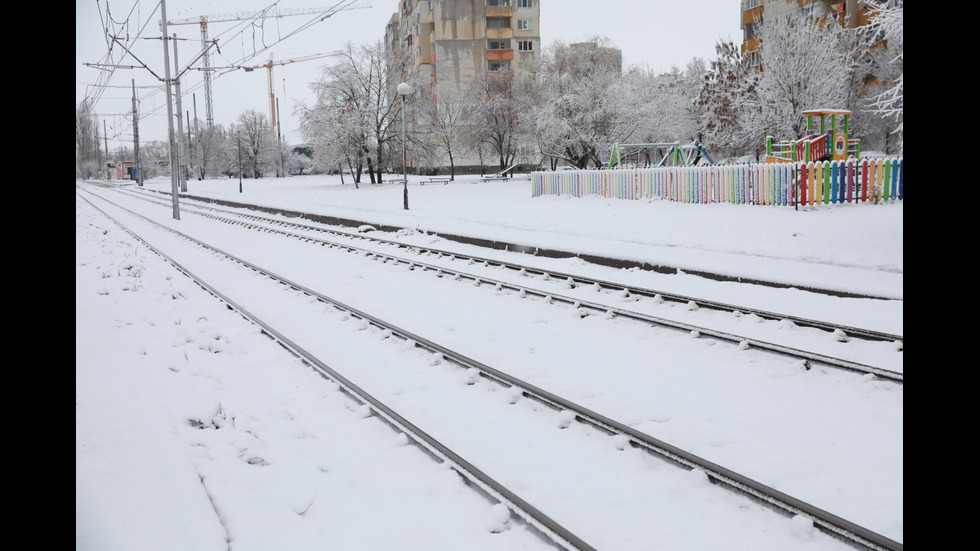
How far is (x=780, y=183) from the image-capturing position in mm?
20266

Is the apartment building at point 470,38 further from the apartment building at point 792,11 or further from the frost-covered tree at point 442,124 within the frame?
the apartment building at point 792,11

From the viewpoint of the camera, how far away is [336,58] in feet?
179

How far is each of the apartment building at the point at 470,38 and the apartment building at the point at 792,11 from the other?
27575 millimetres

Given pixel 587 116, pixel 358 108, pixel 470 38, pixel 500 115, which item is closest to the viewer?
pixel 587 116

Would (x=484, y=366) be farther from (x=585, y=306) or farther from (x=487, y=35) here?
(x=487, y=35)

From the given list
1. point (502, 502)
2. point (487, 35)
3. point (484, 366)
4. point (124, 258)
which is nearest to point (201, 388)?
point (484, 366)

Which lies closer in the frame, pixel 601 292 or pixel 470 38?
pixel 601 292

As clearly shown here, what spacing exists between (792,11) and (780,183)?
4403cm

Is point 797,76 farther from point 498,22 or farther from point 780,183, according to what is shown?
point 498,22

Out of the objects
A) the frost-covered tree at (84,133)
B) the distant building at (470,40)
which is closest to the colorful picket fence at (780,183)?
the frost-covered tree at (84,133)

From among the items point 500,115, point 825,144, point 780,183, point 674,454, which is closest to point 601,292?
point 674,454

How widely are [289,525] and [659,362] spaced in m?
4.06

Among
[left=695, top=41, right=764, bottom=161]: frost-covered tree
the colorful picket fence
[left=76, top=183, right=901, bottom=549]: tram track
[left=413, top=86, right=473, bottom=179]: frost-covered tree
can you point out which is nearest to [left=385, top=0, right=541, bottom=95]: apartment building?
[left=413, top=86, right=473, bottom=179]: frost-covered tree
